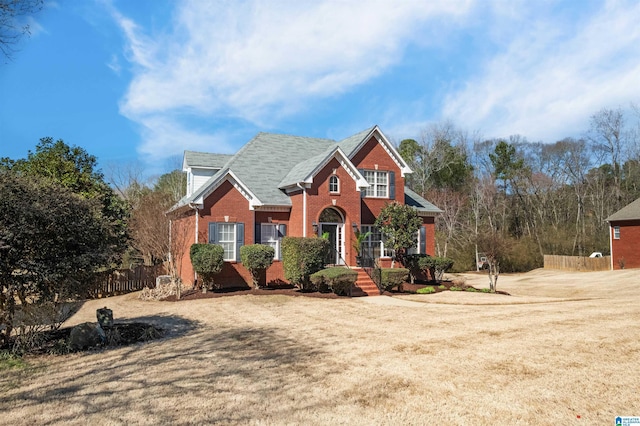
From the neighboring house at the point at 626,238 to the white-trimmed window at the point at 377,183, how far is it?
70.2ft

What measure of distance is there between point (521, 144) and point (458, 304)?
3944 cm

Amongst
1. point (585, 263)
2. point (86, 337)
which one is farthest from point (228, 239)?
point (585, 263)

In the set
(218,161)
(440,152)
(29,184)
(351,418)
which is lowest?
(351,418)

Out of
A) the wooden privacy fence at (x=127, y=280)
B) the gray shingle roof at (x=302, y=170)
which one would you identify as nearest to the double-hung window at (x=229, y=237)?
the gray shingle roof at (x=302, y=170)

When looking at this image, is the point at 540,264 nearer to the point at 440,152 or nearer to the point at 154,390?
the point at 440,152

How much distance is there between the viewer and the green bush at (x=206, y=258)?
17719mm

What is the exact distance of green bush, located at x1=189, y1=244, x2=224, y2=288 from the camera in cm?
1772

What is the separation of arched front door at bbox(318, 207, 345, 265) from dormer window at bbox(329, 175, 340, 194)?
2.88 ft

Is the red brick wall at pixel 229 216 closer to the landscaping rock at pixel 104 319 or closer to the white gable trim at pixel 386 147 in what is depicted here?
the white gable trim at pixel 386 147

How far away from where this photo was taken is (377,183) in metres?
23.1

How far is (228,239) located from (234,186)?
244 centimetres

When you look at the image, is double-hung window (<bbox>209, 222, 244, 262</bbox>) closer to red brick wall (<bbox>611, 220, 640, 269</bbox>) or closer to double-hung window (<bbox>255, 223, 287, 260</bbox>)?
double-hung window (<bbox>255, 223, 287, 260</bbox>)

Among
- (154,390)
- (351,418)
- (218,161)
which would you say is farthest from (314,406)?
(218,161)

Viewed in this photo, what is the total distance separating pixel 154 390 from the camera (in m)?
6.32
